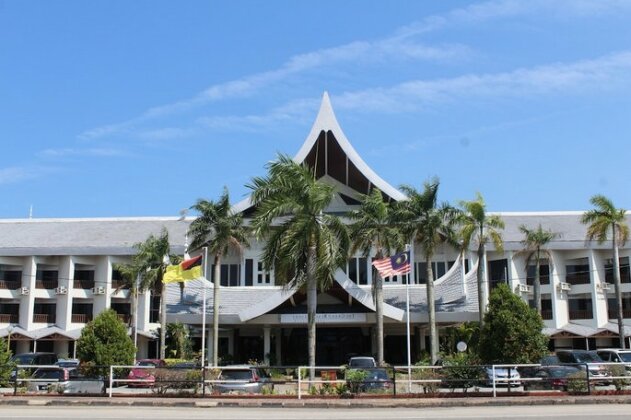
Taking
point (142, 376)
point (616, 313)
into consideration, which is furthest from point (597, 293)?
point (142, 376)

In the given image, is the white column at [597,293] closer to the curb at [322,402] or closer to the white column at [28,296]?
the curb at [322,402]

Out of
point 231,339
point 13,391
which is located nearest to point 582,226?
point 231,339

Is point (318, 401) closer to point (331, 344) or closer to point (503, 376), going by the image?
point (503, 376)

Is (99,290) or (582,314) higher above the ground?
(99,290)

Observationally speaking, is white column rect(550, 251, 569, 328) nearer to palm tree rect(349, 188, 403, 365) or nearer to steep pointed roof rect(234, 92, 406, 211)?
steep pointed roof rect(234, 92, 406, 211)

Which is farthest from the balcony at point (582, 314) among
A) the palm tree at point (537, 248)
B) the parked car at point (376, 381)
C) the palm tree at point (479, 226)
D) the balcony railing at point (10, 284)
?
the balcony railing at point (10, 284)

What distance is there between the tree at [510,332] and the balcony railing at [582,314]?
88.9ft

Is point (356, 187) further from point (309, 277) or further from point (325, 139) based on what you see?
point (309, 277)

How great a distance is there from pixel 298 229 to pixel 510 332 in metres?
7.88

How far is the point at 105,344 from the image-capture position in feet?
78.9

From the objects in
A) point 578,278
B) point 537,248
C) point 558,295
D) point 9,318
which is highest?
point 537,248

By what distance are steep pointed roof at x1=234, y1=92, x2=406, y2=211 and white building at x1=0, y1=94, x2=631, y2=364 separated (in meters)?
0.07

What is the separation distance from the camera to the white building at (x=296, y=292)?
37.9 m

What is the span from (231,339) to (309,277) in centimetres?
2065
